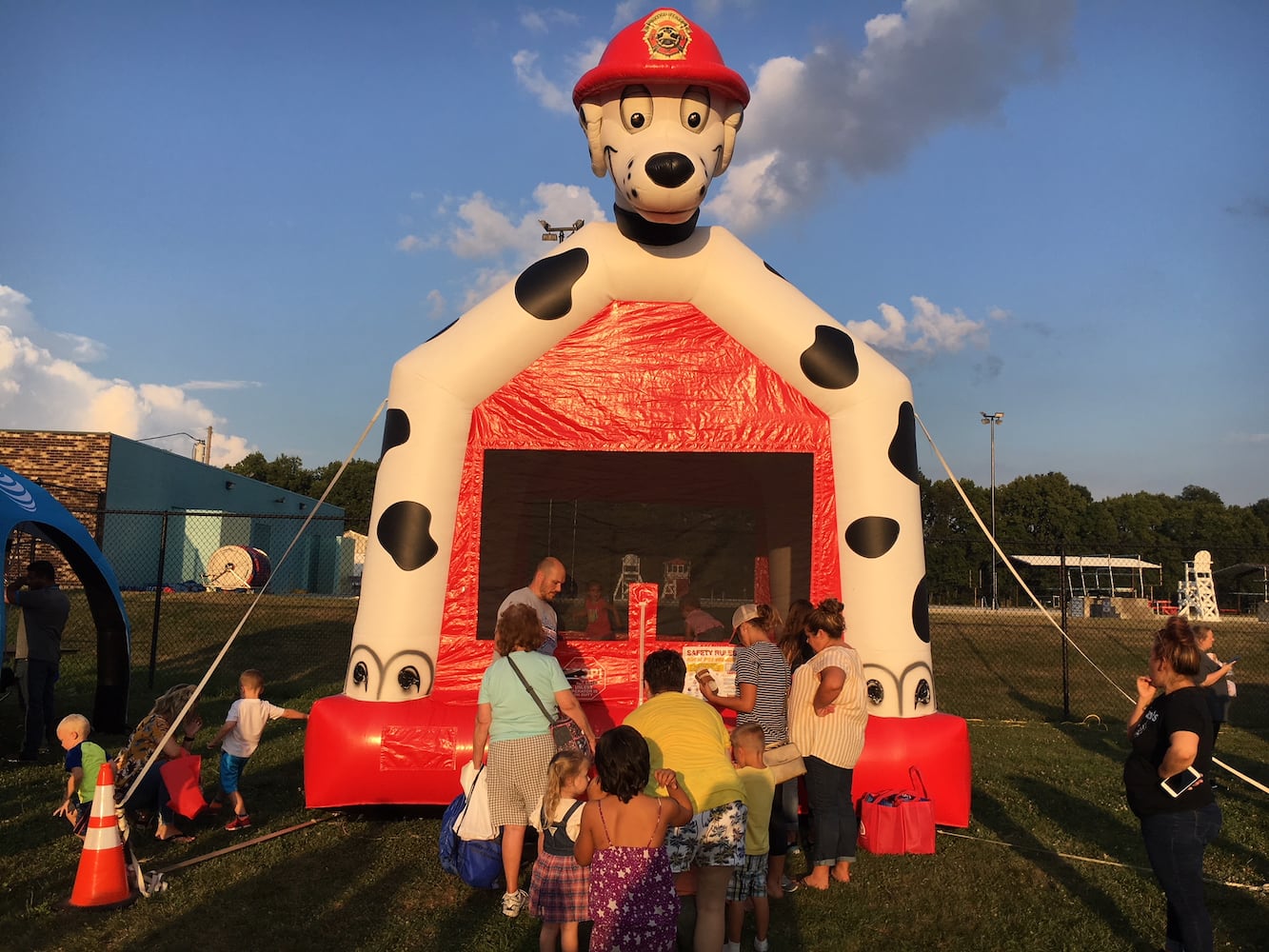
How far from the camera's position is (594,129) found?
575cm

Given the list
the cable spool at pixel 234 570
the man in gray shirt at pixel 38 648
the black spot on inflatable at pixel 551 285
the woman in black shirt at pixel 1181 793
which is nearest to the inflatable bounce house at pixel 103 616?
the man in gray shirt at pixel 38 648

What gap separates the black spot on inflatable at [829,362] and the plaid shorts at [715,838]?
2.92m

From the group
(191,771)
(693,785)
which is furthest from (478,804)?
(191,771)

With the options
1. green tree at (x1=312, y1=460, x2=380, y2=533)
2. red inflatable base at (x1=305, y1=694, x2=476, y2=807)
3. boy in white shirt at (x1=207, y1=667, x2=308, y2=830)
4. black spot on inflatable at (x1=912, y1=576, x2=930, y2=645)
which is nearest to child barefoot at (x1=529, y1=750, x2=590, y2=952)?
red inflatable base at (x1=305, y1=694, x2=476, y2=807)

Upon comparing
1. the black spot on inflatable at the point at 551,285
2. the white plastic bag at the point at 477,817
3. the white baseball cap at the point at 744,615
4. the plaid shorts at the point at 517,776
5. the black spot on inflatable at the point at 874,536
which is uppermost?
the black spot on inflatable at the point at 551,285

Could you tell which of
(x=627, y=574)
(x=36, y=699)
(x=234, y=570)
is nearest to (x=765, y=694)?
(x=627, y=574)

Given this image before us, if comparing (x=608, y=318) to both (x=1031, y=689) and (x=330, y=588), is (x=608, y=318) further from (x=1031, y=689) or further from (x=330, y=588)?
(x=330, y=588)

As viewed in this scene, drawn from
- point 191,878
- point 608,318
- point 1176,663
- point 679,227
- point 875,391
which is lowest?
point 191,878

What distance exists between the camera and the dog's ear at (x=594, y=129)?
18.7 feet

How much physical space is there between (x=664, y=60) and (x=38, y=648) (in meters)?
5.75

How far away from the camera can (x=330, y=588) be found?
29.3 m

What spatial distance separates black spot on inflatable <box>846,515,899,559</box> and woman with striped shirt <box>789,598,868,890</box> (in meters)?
1.01

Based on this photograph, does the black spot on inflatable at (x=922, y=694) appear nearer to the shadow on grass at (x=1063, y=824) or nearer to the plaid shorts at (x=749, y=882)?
the shadow on grass at (x=1063, y=824)

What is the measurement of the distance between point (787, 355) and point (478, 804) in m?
2.98
